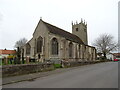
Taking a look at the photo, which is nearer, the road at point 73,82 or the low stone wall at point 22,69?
the road at point 73,82

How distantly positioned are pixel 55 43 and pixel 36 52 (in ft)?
19.5

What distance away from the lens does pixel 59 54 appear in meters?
27.2

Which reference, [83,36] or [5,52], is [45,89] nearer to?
[83,36]

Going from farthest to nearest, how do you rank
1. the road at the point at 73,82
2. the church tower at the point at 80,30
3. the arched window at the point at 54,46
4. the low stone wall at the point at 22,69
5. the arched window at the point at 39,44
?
1. the church tower at the point at 80,30
2. the arched window at the point at 39,44
3. the arched window at the point at 54,46
4. the low stone wall at the point at 22,69
5. the road at the point at 73,82

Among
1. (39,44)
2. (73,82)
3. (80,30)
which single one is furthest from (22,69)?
(80,30)

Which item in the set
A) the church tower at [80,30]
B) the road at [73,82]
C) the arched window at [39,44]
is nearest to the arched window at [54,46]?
the arched window at [39,44]

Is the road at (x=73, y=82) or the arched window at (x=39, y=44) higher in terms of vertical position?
the arched window at (x=39, y=44)

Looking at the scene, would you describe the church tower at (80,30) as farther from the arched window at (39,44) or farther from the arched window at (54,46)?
the arched window at (39,44)

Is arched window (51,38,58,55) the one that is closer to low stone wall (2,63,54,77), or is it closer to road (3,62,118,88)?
low stone wall (2,63,54,77)

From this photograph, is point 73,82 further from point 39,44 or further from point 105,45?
point 105,45

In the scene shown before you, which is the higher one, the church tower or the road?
the church tower

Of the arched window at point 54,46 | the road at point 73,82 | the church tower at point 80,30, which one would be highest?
the church tower at point 80,30

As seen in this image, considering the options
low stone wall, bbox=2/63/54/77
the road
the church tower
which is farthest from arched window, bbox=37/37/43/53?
the church tower

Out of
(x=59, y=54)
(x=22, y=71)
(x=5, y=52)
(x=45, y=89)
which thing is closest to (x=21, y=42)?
(x=5, y=52)
